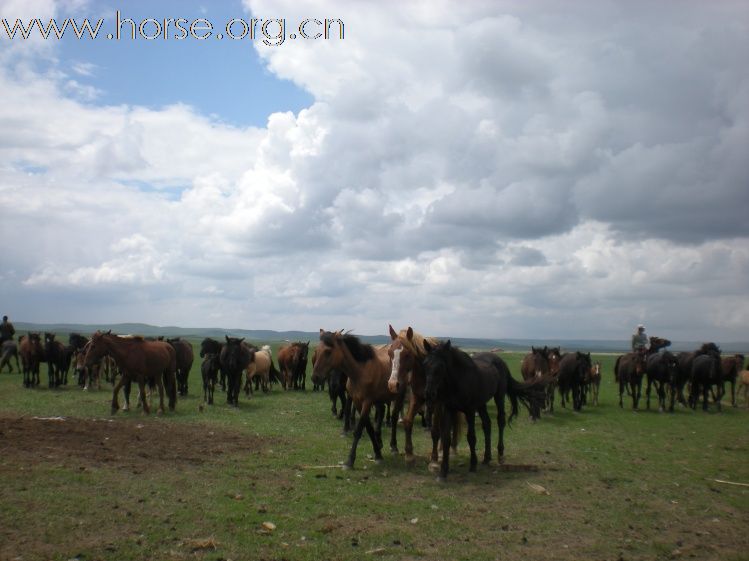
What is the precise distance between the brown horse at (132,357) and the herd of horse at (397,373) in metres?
0.03

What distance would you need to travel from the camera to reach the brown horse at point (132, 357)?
1672 cm

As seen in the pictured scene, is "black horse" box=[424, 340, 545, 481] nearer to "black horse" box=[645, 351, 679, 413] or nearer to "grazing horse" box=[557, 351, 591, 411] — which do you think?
"grazing horse" box=[557, 351, 591, 411]

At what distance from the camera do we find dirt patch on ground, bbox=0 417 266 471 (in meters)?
10.0

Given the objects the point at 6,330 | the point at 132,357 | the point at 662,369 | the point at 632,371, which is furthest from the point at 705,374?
the point at 6,330

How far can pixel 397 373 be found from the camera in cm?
1047

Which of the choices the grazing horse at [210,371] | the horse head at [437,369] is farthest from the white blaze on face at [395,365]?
the grazing horse at [210,371]

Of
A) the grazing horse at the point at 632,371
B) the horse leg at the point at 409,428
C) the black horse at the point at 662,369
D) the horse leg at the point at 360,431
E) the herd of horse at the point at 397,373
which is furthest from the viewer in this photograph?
the grazing horse at the point at 632,371

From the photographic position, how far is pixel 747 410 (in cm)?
2388

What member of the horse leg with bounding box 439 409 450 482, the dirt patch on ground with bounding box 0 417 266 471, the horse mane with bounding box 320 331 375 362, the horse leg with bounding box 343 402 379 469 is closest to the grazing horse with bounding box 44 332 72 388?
the dirt patch on ground with bounding box 0 417 266 471

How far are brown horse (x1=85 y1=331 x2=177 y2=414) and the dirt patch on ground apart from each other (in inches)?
82.0

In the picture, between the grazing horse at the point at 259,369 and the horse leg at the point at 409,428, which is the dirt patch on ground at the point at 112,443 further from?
the grazing horse at the point at 259,369

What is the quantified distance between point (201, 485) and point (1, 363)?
2615 centimetres

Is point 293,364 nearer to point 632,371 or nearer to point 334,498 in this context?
point 632,371

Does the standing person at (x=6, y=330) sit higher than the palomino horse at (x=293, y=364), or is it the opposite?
the standing person at (x=6, y=330)
